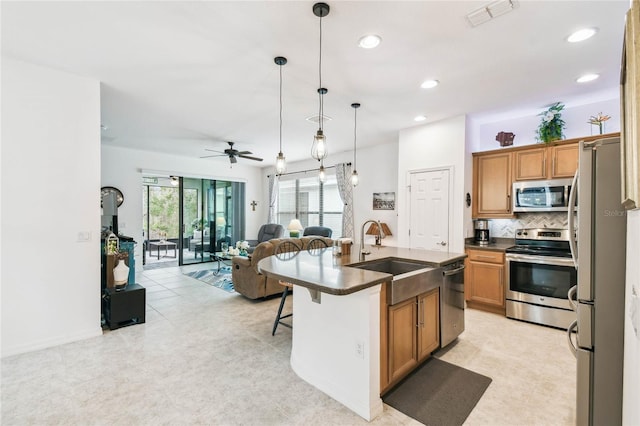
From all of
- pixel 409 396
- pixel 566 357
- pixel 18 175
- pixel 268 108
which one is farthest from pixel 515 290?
pixel 18 175

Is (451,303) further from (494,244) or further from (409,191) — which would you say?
(409,191)

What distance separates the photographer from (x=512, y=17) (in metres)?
2.20

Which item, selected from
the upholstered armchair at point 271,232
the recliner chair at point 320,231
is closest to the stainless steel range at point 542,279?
the recliner chair at point 320,231

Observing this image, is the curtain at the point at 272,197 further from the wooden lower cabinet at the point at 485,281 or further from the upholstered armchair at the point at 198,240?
the wooden lower cabinet at the point at 485,281

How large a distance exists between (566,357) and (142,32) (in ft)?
15.8

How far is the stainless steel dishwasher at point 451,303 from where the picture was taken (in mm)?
2844

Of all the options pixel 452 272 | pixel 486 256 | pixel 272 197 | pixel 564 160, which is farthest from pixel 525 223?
pixel 272 197

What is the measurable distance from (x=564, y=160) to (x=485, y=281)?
1.88 metres

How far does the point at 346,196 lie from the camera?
22.2 feet

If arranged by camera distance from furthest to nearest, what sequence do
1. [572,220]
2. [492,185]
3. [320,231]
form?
1. [320,231]
2. [492,185]
3. [572,220]

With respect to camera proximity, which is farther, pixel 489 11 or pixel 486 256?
pixel 486 256

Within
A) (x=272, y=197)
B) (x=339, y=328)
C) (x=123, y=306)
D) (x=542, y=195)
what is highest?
(x=272, y=197)

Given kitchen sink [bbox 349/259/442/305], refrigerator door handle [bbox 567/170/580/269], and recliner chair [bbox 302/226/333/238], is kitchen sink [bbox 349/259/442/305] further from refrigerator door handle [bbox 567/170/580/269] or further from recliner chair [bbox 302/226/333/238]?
recliner chair [bbox 302/226/333/238]

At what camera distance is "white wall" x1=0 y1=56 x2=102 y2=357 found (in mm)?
2834
